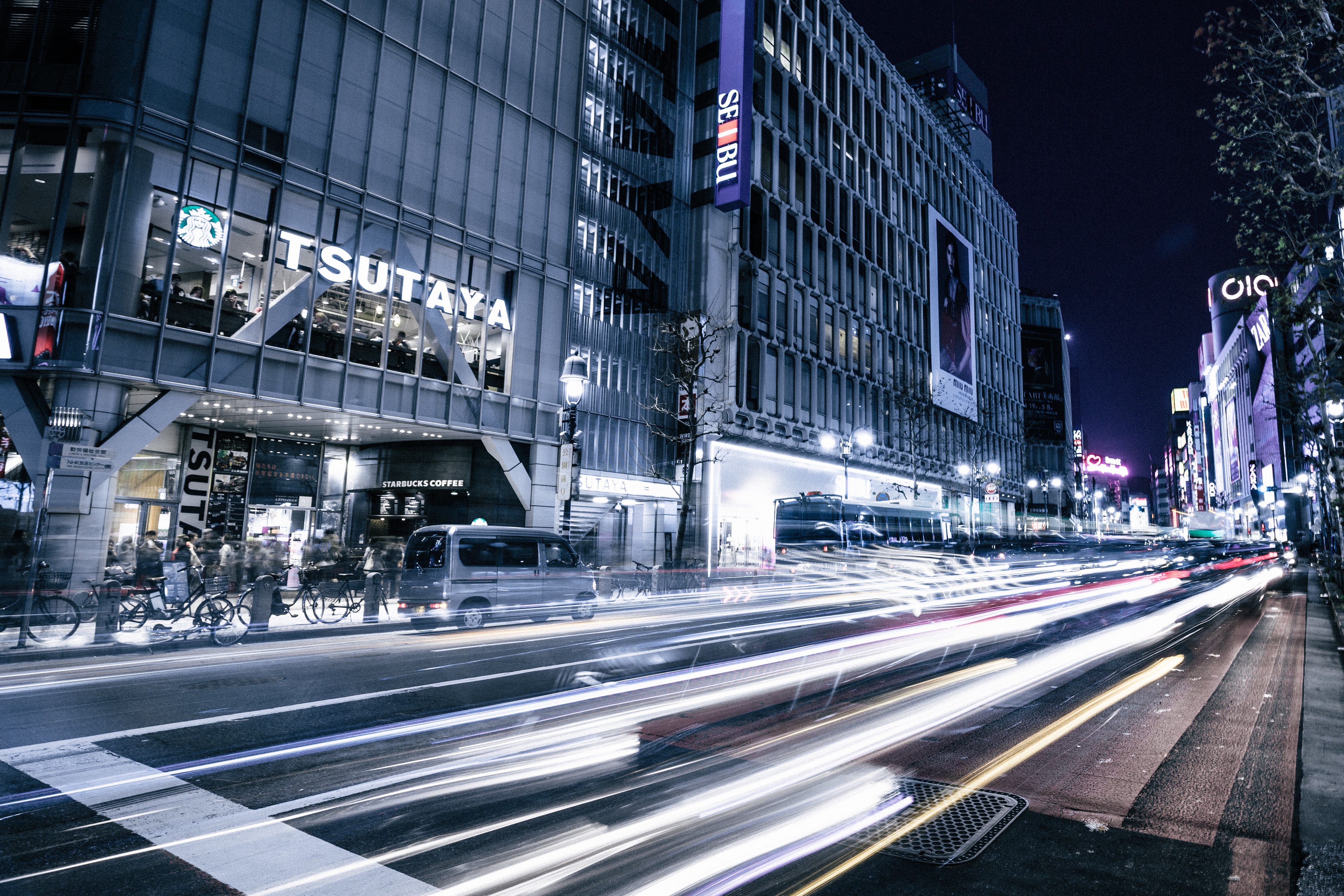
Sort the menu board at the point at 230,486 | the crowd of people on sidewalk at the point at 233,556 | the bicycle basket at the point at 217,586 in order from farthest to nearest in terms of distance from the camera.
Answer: the menu board at the point at 230,486, the crowd of people on sidewalk at the point at 233,556, the bicycle basket at the point at 217,586

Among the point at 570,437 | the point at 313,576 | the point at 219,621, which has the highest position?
the point at 570,437

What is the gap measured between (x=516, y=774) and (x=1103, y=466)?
165 meters

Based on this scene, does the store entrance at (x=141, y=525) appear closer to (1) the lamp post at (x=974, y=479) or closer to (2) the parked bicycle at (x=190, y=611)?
(2) the parked bicycle at (x=190, y=611)

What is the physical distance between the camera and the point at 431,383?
23.9 m

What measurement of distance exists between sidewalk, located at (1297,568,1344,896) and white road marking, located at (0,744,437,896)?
5173 mm

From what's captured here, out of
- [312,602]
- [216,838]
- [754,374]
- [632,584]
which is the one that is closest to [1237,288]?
[754,374]

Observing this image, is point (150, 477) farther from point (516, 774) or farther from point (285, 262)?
point (516, 774)

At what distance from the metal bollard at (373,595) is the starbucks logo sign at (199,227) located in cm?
1000

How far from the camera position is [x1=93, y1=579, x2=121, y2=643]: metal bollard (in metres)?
13.1

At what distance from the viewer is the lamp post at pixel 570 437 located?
18812 millimetres

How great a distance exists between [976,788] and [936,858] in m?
1.56

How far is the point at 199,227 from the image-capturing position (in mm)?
19031

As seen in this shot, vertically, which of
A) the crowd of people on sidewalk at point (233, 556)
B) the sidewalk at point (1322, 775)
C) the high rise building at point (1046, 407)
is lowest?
the sidewalk at point (1322, 775)

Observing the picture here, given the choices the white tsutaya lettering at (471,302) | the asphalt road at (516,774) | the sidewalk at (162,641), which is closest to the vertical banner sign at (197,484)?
the sidewalk at (162,641)
